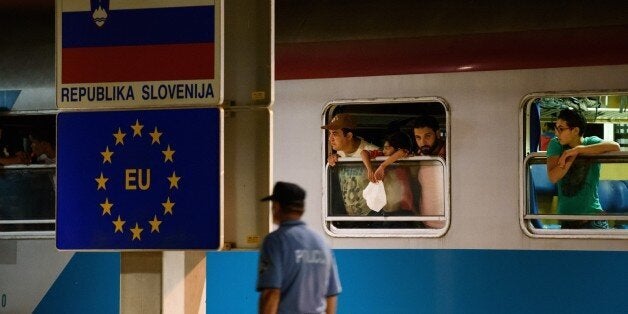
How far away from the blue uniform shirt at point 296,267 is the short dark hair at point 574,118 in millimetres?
2056

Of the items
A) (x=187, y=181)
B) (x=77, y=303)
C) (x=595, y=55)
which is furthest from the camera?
(x=77, y=303)

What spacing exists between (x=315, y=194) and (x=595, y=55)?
1.90 meters

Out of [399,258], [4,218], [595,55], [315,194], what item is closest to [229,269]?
[315,194]

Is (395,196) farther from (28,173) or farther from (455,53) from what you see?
(28,173)

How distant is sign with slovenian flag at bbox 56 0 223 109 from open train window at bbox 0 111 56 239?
206 cm

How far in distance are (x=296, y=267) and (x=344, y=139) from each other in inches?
78.6

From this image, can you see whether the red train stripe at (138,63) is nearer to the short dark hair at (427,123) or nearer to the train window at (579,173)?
the short dark hair at (427,123)

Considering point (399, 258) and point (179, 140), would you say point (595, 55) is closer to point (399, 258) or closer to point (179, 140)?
point (399, 258)

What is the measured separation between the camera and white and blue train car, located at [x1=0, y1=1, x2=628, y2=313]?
17.7 feet

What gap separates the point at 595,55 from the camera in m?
5.39

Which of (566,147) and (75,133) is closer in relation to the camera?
(75,133)

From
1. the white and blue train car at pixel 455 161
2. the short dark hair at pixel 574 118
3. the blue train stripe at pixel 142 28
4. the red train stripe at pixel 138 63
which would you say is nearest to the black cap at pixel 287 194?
the red train stripe at pixel 138 63

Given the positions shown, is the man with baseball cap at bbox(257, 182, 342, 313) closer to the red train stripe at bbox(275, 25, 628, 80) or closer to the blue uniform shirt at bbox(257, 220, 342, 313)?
the blue uniform shirt at bbox(257, 220, 342, 313)

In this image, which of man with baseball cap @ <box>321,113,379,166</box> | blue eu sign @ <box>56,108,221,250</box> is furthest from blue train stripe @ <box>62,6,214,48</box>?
man with baseball cap @ <box>321,113,379,166</box>
